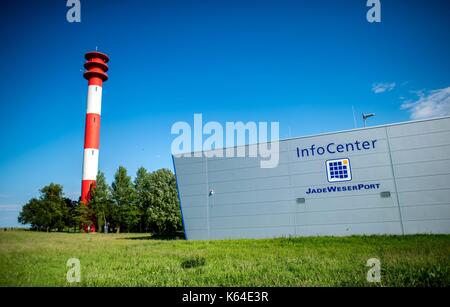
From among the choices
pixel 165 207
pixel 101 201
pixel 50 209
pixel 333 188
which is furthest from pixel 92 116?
pixel 333 188

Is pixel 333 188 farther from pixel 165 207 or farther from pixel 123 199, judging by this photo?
pixel 123 199

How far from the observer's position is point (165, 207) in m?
30.3

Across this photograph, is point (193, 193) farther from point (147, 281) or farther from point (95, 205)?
point (95, 205)

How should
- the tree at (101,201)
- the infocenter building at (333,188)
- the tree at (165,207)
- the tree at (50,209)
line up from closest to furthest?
the infocenter building at (333,188), the tree at (165,207), the tree at (101,201), the tree at (50,209)

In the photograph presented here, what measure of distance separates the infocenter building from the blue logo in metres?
0.06

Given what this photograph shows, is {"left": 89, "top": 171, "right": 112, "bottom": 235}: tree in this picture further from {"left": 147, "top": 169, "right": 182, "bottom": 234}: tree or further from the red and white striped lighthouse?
{"left": 147, "top": 169, "right": 182, "bottom": 234}: tree

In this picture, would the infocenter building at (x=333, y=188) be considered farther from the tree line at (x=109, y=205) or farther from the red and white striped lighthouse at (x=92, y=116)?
the red and white striped lighthouse at (x=92, y=116)

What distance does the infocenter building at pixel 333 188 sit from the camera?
15.3 m

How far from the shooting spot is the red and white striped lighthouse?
4056cm

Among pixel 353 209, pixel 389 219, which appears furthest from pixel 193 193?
pixel 389 219

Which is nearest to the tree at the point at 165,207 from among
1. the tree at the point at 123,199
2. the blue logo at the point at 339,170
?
the tree at the point at 123,199

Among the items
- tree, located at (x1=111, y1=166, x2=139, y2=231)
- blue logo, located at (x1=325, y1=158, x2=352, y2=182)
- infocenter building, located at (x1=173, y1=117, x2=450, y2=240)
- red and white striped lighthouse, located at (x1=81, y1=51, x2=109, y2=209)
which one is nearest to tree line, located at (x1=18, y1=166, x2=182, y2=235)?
tree, located at (x1=111, y1=166, x2=139, y2=231)

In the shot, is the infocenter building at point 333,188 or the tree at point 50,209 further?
the tree at point 50,209
